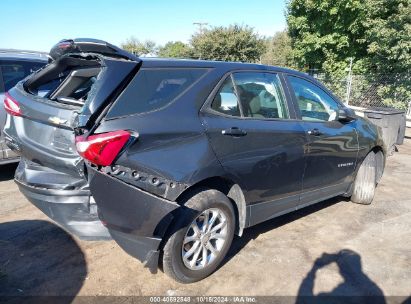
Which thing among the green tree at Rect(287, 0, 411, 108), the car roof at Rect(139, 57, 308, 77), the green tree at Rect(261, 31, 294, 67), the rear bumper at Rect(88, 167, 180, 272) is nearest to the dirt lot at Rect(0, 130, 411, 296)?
the rear bumper at Rect(88, 167, 180, 272)

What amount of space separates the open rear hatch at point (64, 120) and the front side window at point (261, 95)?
1.07m

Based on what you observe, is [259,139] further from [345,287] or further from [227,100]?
[345,287]

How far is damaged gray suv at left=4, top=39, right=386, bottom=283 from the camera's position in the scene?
2641mm

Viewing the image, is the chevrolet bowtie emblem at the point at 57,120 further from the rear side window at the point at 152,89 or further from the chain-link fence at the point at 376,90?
the chain-link fence at the point at 376,90

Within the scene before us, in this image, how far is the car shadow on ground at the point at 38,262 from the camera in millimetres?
2994

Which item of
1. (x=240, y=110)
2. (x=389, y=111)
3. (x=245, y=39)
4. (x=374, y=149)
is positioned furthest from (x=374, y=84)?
(x=245, y=39)

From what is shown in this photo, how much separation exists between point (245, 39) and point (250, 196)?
39455 millimetres

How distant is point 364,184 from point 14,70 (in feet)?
17.5

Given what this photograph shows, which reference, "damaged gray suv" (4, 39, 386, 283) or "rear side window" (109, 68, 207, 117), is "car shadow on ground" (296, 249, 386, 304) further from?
"rear side window" (109, 68, 207, 117)

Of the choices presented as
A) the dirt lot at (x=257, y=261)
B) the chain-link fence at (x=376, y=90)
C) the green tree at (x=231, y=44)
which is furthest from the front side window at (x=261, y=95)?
the green tree at (x=231, y=44)

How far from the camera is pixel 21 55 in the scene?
5.90 metres

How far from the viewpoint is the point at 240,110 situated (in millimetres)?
3346

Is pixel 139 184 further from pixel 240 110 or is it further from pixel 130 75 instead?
pixel 240 110

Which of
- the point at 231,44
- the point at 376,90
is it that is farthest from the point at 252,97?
the point at 231,44
